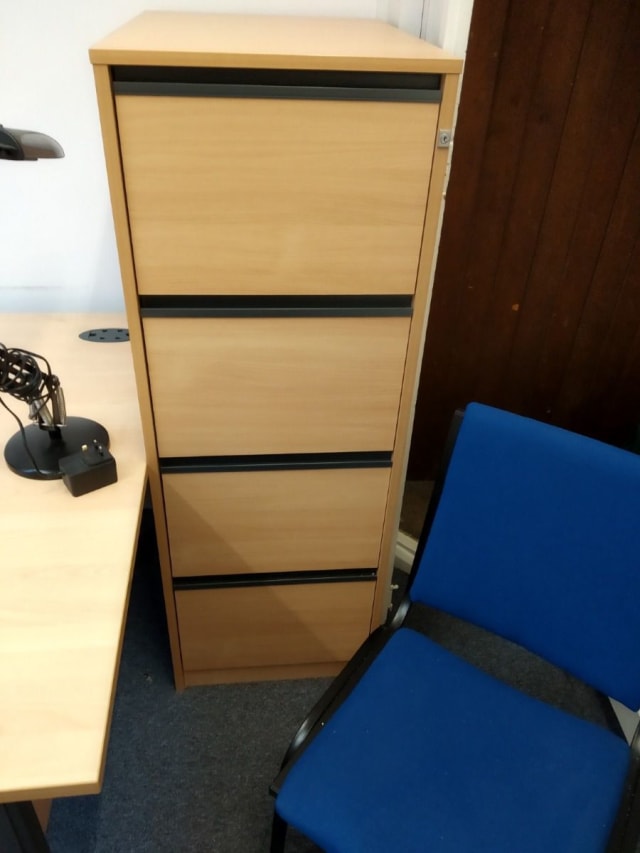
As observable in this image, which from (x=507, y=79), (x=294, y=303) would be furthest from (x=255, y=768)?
(x=507, y=79)

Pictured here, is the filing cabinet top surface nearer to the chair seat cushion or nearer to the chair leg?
the chair seat cushion

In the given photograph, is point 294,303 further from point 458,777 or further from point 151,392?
point 458,777

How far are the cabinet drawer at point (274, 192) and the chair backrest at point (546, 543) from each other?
1.08 feet

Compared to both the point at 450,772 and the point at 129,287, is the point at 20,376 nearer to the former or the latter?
the point at 129,287

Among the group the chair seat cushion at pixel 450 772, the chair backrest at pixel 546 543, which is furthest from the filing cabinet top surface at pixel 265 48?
the chair seat cushion at pixel 450 772

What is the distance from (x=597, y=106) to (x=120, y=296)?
1.25 metres

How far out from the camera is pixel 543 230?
1.60 metres

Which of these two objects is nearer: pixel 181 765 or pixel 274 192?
pixel 274 192

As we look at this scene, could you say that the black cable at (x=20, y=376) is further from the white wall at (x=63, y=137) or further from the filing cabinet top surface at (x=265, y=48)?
the white wall at (x=63, y=137)

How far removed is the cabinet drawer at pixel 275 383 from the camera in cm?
104

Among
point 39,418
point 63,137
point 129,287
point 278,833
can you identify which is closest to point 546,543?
point 278,833

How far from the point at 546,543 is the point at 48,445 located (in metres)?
0.87

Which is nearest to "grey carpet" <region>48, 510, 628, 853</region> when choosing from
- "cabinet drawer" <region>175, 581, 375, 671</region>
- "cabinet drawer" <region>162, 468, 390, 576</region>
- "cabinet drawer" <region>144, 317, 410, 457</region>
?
"cabinet drawer" <region>175, 581, 375, 671</region>

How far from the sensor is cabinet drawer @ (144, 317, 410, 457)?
40.9 inches
